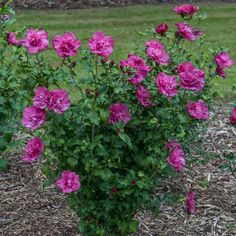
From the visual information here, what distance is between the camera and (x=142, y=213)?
4273mm

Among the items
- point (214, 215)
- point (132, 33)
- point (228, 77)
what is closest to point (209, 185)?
point (214, 215)

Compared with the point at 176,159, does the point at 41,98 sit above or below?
above

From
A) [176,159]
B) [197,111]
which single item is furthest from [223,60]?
[176,159]

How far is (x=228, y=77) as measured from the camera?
7.91 m

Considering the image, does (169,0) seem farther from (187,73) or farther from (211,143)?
(187,73)

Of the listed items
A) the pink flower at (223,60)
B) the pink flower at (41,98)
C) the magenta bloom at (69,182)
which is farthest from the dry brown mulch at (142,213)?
the pink flower at (41,98)

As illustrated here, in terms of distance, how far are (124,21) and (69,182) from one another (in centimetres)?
863

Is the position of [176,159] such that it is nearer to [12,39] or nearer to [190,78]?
[190,78]

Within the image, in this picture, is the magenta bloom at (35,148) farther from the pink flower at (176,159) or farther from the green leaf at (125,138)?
the pink flower at (176,159)

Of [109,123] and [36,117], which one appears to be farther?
[109,123]

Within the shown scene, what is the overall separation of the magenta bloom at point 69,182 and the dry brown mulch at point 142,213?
0.95 meters

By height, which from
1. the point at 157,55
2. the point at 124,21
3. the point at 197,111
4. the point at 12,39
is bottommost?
the point at 124,21

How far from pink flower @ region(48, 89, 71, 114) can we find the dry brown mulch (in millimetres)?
1164

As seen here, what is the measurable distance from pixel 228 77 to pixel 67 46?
16.4 ft
